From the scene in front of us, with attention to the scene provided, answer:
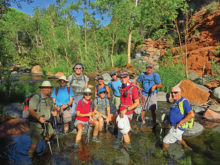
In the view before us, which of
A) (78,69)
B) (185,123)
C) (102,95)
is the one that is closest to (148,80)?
(102,95)

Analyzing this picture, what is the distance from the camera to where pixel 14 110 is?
24.6 ft

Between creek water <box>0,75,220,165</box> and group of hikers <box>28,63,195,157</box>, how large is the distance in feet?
0.87

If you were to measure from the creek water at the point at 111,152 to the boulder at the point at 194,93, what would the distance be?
4.03 meters

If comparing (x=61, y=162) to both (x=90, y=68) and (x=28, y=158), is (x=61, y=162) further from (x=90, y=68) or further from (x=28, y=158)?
(x=90, y=68)

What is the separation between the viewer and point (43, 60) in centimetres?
2841

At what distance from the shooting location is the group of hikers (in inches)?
151

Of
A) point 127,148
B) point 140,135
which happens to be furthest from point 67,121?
point 140,135

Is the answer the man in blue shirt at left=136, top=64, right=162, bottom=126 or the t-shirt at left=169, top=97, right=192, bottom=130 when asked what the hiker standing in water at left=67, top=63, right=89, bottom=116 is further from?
the t-shirt at left=169, top=97, right=192, bottom=130

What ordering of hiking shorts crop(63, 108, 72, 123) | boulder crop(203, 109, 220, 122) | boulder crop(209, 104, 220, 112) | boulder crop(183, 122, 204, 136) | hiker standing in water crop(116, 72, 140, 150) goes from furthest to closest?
boulder crop(209, 104, 220, 112) < boulder crop(203, 109, 220, 122) < boulder crop(183, 122, 204, 136) < hiking shorts crop(63, 108, 72, 123) < hiker standing in water crop(116, 72, 140, 150)

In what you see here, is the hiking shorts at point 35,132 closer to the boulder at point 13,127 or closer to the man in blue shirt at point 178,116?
the boulder at point 13,127

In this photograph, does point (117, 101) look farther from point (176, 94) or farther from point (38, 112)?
point (38, 112)

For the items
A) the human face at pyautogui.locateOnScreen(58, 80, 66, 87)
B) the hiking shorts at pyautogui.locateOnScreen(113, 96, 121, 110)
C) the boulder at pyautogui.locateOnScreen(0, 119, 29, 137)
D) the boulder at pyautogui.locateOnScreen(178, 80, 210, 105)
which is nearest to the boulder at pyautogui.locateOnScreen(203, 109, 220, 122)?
the boulder at pyautogui.locateOnScreen(178, 80, 210, 105)

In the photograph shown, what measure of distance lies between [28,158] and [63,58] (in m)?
22.7

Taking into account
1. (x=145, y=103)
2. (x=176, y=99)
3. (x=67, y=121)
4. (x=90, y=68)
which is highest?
(x=90, y=68)
